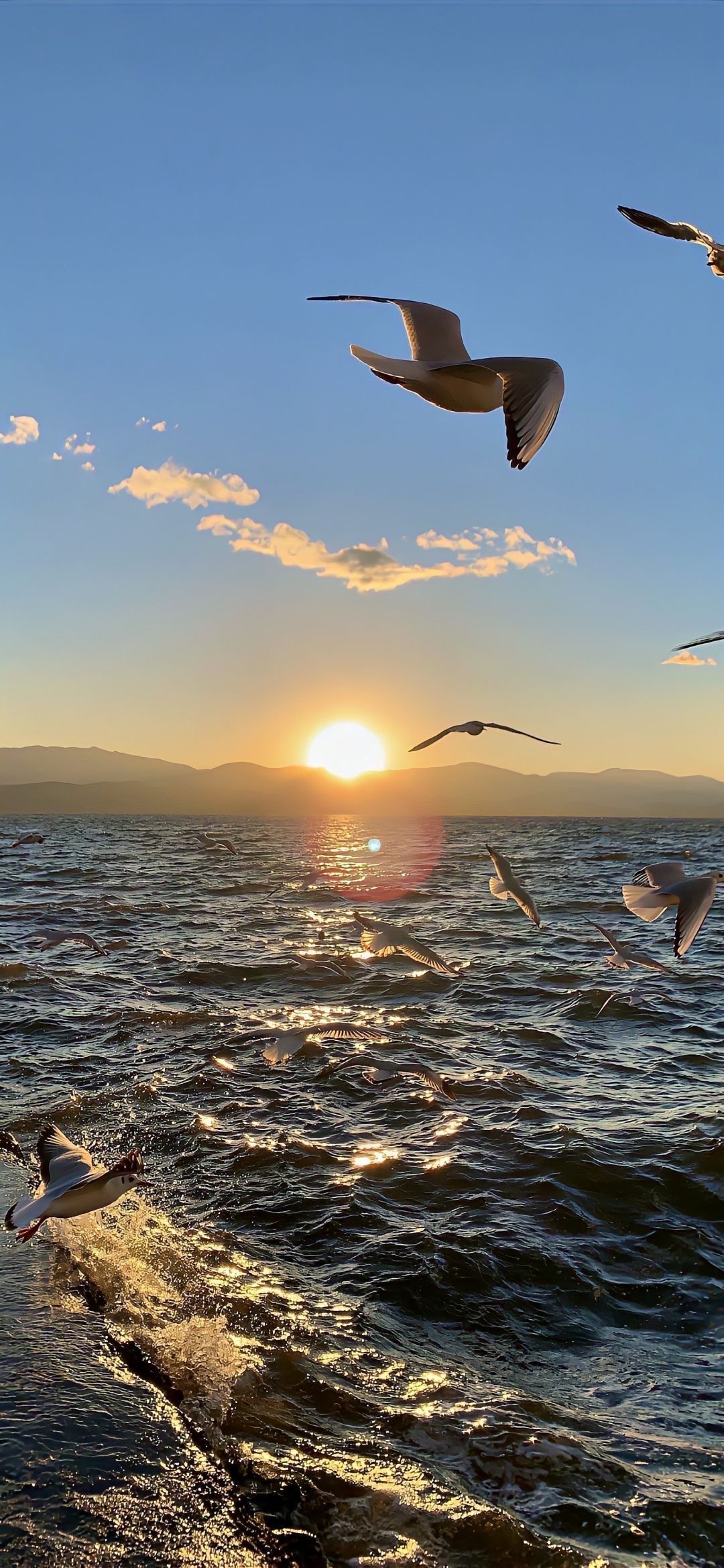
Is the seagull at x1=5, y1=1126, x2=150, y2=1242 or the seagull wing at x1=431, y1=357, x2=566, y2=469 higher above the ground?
the seagull wing at x1=431, y1=357, x2=566, y2=469

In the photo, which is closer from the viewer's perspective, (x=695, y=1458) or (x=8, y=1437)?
(x=8, y=1437)

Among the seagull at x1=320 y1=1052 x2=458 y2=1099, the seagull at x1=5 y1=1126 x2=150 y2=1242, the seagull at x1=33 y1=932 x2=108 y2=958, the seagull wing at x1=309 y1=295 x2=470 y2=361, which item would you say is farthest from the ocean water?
the seagull wing at x1=309 y1=295 x2=470 y2=361

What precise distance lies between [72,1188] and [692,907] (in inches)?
186

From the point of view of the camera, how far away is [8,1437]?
3682 mm

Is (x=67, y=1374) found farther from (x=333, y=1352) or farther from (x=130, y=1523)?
(x=333, y=1352)

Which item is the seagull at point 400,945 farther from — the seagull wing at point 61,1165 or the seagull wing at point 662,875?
the seagull wing at point 61,1165

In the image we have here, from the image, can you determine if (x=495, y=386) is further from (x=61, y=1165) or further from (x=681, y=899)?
(x=61, y=1165)

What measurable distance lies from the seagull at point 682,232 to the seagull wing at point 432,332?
125 centimetres

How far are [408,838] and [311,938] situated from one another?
186ft

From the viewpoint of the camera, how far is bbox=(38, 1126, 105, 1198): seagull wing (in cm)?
459

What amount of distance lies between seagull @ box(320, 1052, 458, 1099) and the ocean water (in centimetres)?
13

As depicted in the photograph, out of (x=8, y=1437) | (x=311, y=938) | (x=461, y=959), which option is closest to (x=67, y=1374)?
(x=8, y=1437)

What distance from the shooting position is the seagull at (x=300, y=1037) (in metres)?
9.83

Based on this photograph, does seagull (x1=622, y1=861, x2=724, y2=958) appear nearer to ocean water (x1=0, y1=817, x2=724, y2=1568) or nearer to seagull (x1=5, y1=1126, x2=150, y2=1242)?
ocean water (x1=0, y1=817, x2=724, y2=1568)
